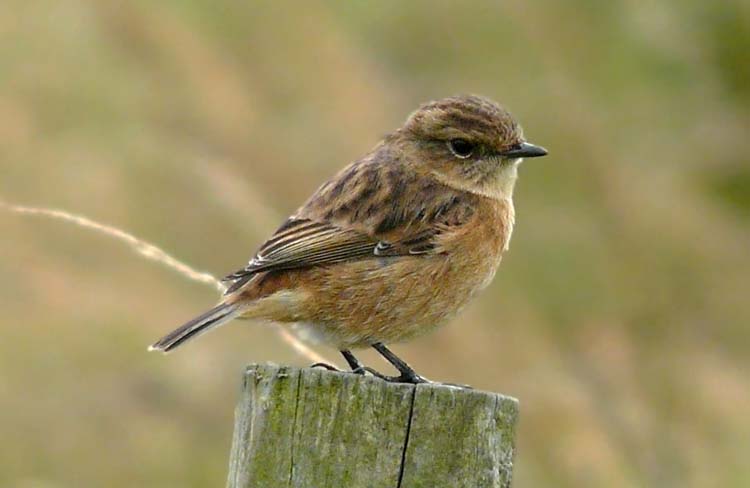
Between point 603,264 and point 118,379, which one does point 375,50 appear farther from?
point 118,379

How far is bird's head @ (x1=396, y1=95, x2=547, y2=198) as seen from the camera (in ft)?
23.9

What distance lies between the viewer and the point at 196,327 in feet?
20.2

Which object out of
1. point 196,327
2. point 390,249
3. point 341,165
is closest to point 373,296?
point 390,249

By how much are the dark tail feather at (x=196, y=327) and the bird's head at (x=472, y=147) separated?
1402mm

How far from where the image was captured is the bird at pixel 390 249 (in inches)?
257

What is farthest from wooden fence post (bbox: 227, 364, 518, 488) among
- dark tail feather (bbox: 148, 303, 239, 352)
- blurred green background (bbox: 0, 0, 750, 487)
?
blurred green background (bbox: 0, 0, 750, 487)

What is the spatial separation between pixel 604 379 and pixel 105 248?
468cm

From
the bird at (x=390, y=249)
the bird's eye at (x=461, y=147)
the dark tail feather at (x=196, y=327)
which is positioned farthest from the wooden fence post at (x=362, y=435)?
the bird's eye at (x=461, y=147)

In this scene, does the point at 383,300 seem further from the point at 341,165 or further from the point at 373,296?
the point at 341,165

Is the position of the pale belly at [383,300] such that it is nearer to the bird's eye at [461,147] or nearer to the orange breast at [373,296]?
the orange breast at [373,296]

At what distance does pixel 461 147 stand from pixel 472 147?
64mm

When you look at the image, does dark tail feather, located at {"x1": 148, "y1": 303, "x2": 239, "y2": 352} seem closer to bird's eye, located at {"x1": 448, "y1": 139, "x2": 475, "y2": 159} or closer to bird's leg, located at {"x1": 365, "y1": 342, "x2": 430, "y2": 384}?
bird's leg, located at {"x1": 365, "y1": 342, "x2": 430, "y2": 384}

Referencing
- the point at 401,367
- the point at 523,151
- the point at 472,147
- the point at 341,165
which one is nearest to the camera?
the point at 401,367

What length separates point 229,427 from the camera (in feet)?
38.3
